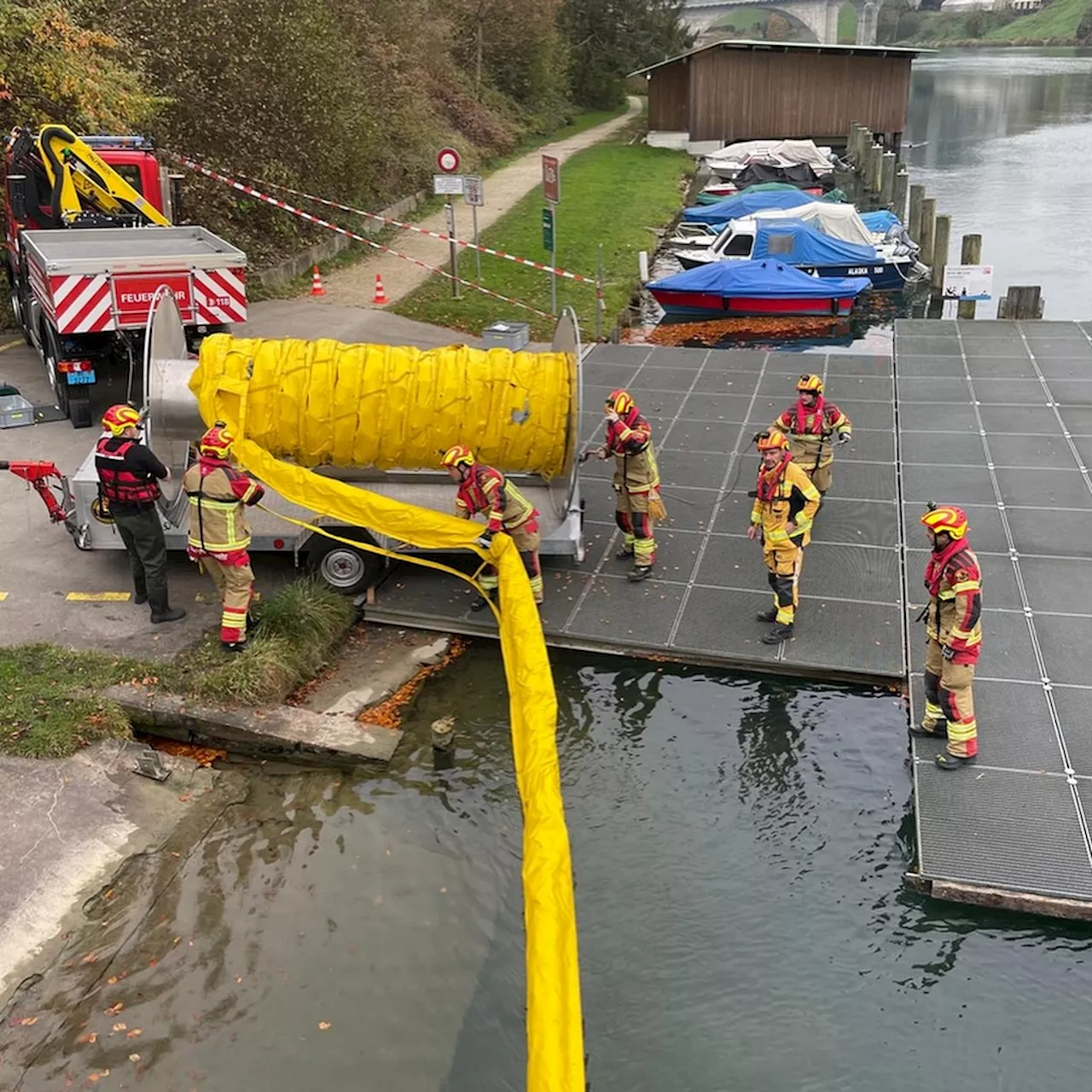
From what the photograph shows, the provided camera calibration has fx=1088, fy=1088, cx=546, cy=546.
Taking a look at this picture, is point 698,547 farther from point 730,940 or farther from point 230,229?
point 230,229

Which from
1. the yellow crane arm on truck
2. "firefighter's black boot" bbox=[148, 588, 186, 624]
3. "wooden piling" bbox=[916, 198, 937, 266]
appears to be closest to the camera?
"firefighter's black boot" bbox=[148, 588, 186, 624]

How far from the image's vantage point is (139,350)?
1311 cm

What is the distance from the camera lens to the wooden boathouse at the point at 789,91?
4181cm

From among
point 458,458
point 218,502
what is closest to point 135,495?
point 218,502

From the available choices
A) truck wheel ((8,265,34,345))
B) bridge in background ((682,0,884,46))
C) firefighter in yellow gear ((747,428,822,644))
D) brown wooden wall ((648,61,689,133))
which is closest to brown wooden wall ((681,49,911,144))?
brown wooden wall ((648,61,689,133))

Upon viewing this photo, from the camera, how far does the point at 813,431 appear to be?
10.2 metres

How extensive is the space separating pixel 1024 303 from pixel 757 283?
4599 millimetres

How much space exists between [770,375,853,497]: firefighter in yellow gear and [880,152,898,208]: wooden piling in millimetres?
25107

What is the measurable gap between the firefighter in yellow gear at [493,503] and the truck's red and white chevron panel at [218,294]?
5.01 m

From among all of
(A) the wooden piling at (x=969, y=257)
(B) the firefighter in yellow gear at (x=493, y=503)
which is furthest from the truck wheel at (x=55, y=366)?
(A) the wooden piling at (x=969, y=257)

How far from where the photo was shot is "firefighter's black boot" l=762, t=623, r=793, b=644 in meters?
8.72

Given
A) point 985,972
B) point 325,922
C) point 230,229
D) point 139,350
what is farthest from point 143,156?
point 985,972

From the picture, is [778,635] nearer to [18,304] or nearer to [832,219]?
[18,304]

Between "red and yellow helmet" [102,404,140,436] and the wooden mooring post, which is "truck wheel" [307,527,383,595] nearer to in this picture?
"red and yellow helmet" [102,404,140,436]
